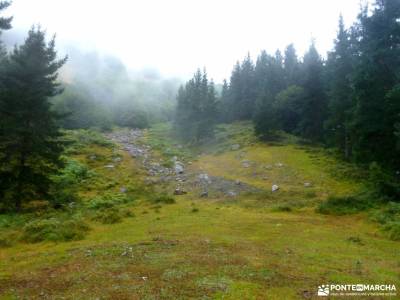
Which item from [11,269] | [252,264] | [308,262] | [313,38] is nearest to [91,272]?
[11,269]

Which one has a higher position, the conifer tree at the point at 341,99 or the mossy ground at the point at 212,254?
the conifer tree at the point at 341,99

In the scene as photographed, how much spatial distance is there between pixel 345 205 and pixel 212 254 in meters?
15.0

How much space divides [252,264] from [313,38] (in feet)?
241

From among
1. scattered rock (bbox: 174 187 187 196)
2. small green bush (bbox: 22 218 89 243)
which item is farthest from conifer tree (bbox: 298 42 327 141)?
small green bush (bbox: 22 218 89 243)

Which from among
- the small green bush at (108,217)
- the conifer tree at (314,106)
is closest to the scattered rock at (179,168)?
the small green bush at (108,217)

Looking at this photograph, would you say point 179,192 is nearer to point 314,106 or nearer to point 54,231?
point 54,231

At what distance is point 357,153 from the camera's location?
1221 inches

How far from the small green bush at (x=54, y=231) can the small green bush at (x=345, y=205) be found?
1662cm

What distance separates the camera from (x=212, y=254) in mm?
14461

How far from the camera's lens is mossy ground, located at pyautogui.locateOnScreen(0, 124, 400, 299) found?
10586 millimetres

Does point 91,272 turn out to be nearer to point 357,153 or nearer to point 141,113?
point 357,153

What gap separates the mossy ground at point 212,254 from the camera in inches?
417

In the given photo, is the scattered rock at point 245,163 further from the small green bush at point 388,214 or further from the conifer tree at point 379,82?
the small green bush at point 388,214

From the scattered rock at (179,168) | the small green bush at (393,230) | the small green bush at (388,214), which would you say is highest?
the scattered rock at (179,168)
